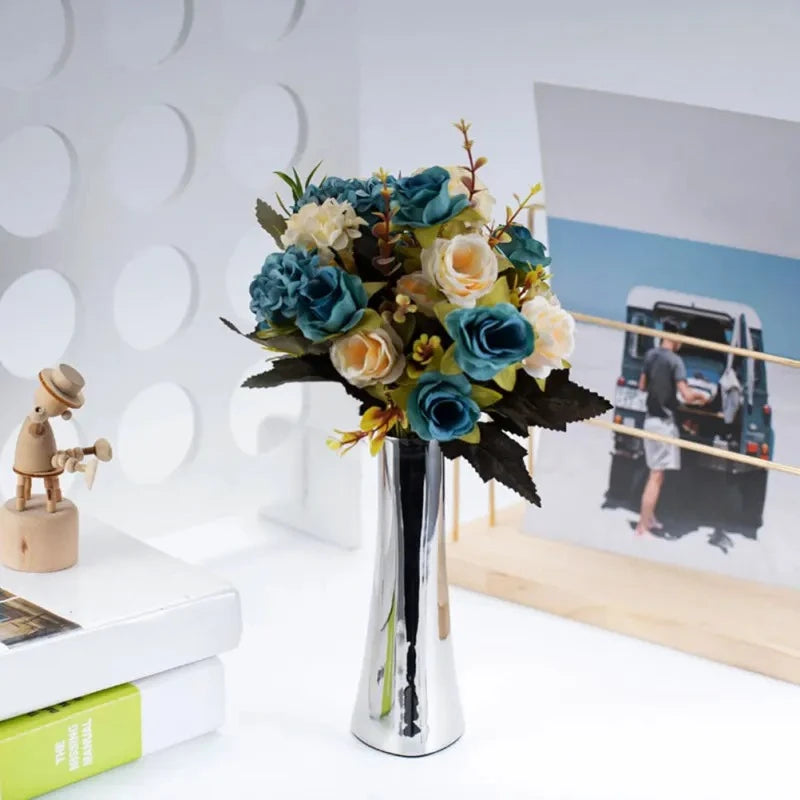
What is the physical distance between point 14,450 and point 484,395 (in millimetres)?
485

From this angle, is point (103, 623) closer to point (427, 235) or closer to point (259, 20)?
point (427, 235)

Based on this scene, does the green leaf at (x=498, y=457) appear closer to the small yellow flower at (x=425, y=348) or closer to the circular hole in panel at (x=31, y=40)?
the small yellow flower at (x=425, y=348)

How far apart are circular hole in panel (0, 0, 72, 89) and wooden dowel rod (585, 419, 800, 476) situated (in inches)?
20.7

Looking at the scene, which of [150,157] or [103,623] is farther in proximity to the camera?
[150,157]

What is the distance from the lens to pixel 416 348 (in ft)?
2.69

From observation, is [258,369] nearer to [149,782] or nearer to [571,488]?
[571,488]

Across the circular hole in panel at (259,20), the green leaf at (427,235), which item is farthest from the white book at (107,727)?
the circular hole in panel at (259,20)

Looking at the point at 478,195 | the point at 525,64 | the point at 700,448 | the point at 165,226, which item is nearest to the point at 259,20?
the point at 165,226

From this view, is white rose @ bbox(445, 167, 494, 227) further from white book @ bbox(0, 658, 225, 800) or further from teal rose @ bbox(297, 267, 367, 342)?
white book @ bbox(0, 658, 225, 800)

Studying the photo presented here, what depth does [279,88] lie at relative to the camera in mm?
1215

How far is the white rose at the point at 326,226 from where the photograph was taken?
83 cm

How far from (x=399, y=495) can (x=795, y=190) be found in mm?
417

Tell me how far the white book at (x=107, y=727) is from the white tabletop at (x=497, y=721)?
0.05ft

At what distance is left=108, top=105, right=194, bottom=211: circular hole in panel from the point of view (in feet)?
3.66
